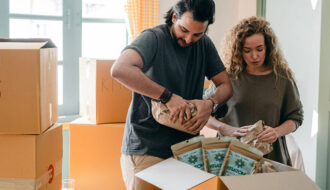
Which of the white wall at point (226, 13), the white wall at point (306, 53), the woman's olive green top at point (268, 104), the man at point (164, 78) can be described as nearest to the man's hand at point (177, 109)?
the man at point (164, 78)

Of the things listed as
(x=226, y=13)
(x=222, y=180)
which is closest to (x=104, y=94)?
(x=222, y=180)

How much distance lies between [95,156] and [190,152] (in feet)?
4.16

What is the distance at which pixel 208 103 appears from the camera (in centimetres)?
148

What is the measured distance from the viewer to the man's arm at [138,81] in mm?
1357

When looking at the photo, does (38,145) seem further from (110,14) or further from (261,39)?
(110,14)

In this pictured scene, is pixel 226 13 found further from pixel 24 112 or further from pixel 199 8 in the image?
pixel 24 112

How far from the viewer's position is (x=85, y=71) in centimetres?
250

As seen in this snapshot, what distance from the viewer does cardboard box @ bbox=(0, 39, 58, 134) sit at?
1.35 m

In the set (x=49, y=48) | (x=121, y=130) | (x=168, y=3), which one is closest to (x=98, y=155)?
(x=121, y=130)

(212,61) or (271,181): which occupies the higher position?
(212,61)

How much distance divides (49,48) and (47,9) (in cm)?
191

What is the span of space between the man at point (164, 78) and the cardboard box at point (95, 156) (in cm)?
90

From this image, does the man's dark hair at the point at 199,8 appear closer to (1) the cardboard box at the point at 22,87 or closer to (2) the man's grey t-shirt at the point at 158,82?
(2) the man's grey t-shirt at the point at 158,82

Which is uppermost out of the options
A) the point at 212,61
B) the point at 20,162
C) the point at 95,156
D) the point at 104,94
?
the point at 212,61
